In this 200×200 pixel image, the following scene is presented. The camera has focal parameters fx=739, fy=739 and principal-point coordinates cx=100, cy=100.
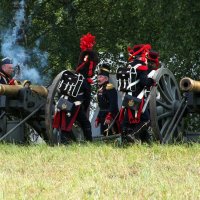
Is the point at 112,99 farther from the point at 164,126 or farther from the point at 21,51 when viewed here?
the point at 21,51

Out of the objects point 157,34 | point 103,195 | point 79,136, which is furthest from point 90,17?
point 103,195

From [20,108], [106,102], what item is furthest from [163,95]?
[20,108]

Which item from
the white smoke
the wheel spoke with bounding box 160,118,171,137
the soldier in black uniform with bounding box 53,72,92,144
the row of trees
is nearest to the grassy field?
the wheel spoke with bounding box 160,118,171,137

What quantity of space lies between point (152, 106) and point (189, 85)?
1.85ft

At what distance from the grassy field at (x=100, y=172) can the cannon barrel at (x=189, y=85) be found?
39.7 inches

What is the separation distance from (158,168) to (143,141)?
9.82 ft

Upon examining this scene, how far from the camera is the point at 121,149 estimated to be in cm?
889

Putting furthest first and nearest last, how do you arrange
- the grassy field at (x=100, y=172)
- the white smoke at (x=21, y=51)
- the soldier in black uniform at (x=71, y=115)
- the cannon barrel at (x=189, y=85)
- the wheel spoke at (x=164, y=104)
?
the white smoke at (x=21, y=51), the soldier in black uniform at (x=71, y=115), the wheel spoke at (x=164, y=104), the cannon barrel at (x=189, y=85), the grassy field at (x=100, y=172)

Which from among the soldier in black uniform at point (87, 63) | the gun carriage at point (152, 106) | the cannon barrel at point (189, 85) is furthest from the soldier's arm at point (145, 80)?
the soldier in black uniform at point (87, 63)

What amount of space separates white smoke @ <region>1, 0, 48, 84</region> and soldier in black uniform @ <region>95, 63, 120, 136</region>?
592cm

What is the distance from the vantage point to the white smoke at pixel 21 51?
59.9ft

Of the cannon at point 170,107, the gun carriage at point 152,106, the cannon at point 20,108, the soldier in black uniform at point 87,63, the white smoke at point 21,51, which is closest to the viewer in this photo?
the cannon at point 170,107

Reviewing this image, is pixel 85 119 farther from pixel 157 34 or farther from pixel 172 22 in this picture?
pixel 157 34

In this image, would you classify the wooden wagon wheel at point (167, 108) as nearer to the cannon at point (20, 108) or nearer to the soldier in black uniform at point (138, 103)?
the soldier in black uniform at point (138, 103)
